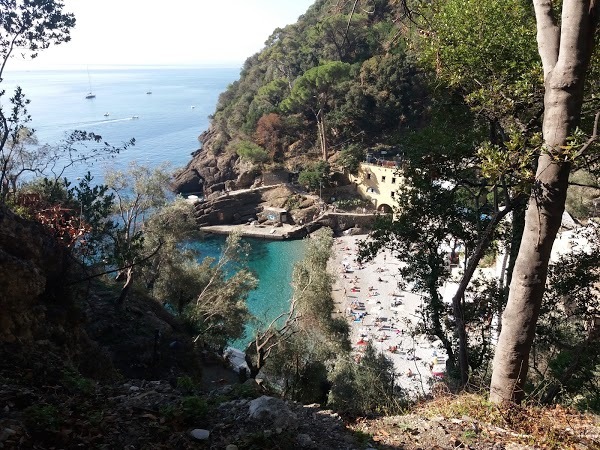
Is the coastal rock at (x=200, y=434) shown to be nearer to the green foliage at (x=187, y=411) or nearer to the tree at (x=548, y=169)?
the green foliage at (x=187, y=411)

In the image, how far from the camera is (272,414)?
3.27 meters

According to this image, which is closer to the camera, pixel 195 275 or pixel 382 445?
pixel 382 445

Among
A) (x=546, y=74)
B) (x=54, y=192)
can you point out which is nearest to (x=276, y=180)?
(x=54, y=192)

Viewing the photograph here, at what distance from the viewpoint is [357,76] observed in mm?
41344

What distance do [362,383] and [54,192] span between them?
9018 millimetres

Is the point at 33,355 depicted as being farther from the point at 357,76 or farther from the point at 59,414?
the point at 357,76

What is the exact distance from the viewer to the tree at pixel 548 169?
291cm

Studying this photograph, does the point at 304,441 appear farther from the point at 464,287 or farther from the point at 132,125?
the point at 132,125

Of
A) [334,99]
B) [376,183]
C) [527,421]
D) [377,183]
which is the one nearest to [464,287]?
[527,421]

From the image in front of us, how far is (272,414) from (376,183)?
112 feet

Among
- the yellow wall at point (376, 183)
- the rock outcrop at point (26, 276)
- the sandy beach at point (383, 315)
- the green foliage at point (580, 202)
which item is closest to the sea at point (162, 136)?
the sandy beach at point (383, 315)

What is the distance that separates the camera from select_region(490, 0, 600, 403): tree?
114 inches

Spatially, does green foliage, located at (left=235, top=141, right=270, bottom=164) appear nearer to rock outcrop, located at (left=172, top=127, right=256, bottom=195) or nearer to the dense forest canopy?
rock outcrop, located at (left=172, top=127, right=256, bottom=195)

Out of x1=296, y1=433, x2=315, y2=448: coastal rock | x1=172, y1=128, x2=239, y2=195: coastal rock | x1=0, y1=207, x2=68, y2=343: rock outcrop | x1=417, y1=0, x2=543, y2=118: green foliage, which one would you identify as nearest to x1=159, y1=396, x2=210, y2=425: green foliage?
x1=296, y1=433, x2=315, y2=448: coastal rock
